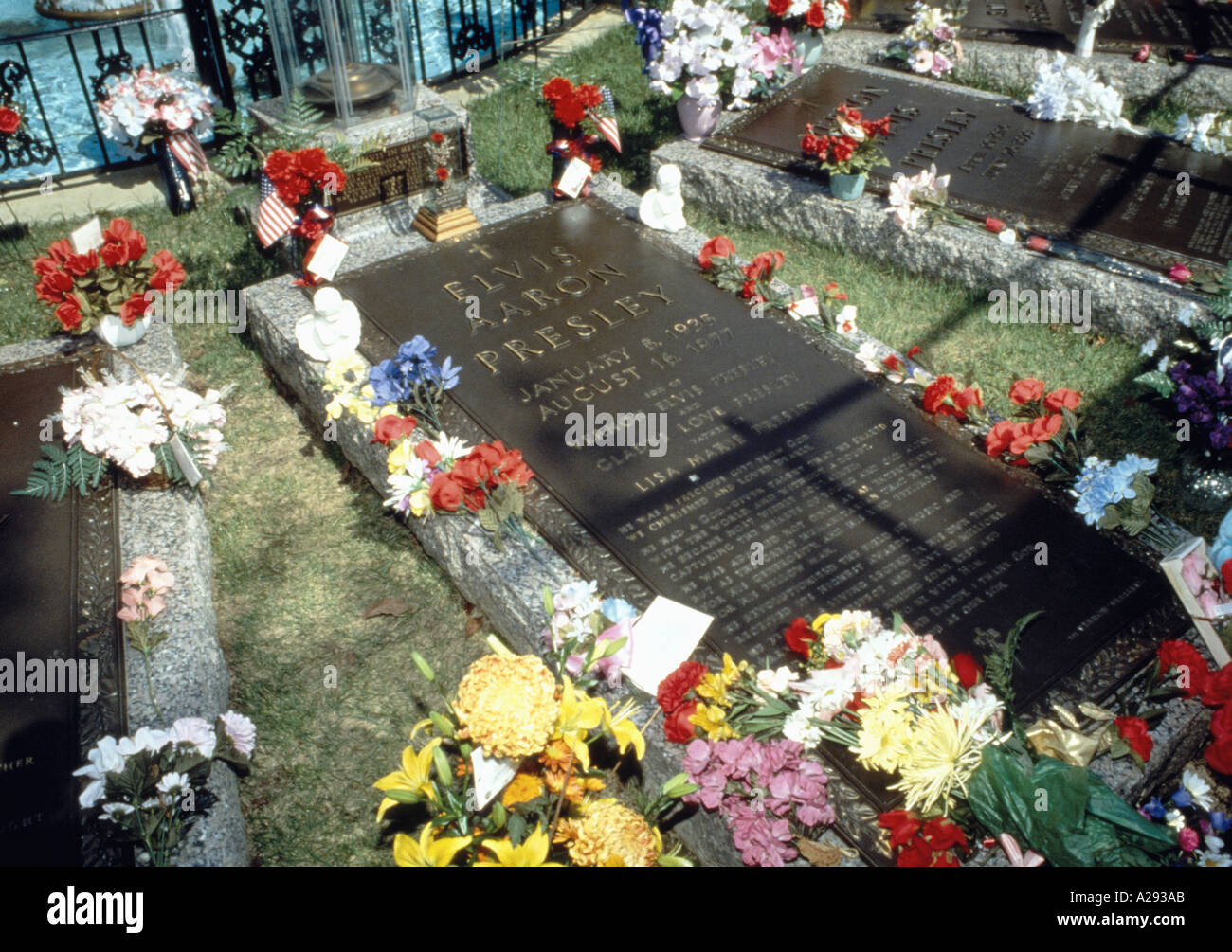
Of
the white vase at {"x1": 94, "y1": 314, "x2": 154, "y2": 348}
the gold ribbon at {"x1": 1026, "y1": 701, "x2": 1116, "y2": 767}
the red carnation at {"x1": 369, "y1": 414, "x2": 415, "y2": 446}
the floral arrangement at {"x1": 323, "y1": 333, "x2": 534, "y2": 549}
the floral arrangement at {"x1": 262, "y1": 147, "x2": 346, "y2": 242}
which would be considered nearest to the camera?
the gold ribbon at {"x1": 1026, "y1": 701, "x2": 1116, "y2": 767}

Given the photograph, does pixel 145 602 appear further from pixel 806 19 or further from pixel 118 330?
pixel 806 19

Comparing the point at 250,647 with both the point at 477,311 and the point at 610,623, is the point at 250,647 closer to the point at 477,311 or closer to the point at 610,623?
the point at 610,623

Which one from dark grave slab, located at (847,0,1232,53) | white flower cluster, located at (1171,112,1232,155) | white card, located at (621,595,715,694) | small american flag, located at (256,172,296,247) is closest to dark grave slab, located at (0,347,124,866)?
small american flag, located at (256,172,296,247)

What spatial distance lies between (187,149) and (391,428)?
3785mm

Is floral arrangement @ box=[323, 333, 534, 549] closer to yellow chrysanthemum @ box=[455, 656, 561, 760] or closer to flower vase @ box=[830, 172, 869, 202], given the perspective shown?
yellow chrysanthemum @ box=[455, 656, 561, 760]

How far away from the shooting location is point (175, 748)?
10.5 feet

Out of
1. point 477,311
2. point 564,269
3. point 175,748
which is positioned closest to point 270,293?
point 477,311

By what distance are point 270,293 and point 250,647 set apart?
231 cm

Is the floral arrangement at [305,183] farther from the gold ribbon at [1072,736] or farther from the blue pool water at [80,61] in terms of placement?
the gold ribbon at [1072,736]

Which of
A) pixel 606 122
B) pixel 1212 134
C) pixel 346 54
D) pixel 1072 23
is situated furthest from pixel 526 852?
pixel 1072 23

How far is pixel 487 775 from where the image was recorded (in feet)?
8.89

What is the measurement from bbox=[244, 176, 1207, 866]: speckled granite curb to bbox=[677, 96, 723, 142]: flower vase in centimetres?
100

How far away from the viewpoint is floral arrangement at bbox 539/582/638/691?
332cm

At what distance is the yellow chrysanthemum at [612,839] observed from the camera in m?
2.70
